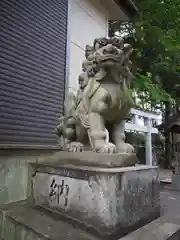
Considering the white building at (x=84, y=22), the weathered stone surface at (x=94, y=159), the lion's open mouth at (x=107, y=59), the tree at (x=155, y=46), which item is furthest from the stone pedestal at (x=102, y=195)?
the white building at (x=84, y=22)

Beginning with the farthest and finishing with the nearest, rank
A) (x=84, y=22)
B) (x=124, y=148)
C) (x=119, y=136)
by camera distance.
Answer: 1. (x=84, y=22)
2. (x=119, y=136)
3. (x=124, y=148)

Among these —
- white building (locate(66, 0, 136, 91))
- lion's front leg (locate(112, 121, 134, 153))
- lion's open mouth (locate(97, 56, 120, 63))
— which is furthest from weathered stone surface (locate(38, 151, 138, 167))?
white building (locate(66, 0, 136, 91))

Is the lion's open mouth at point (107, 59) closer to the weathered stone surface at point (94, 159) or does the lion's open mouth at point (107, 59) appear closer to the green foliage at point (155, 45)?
the weathered stone surface at point (94, 159)

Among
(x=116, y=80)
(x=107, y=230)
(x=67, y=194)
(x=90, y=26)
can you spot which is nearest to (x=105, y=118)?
(x=116, y=80)

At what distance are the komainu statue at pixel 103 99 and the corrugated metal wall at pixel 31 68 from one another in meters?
1.21

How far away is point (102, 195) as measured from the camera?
154 cm

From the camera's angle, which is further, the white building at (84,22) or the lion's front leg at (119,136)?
the white building at (84,22)

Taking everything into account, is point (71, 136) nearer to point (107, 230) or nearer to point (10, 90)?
point (107, 230)

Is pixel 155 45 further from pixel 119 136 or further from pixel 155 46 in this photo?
pixel 119 136

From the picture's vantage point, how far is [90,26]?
4.98 meters

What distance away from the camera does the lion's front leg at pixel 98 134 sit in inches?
72.1

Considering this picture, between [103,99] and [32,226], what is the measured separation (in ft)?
3.78

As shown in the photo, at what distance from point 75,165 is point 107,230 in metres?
0.63

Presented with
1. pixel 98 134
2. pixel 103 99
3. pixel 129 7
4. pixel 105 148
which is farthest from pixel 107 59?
pixel 129 7
